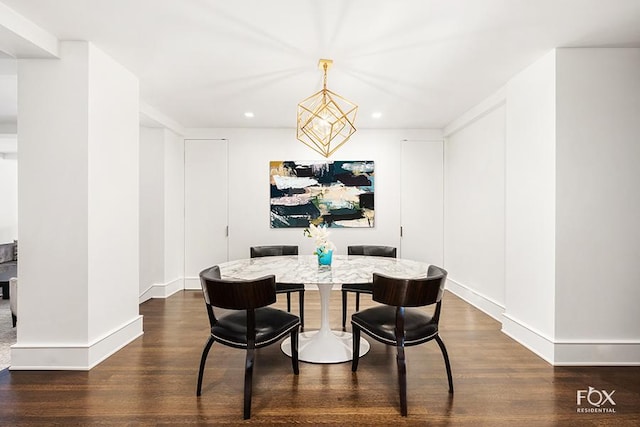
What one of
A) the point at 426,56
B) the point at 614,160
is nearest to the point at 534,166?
the point at 614,160

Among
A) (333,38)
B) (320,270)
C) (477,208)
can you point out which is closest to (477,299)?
(477,208)

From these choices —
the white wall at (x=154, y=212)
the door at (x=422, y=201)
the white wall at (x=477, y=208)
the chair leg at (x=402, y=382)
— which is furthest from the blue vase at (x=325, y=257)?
the white wall at (x=154, y=212)

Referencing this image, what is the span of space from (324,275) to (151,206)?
11.5 ft

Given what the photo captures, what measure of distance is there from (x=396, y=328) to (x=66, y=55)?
3.25 metres

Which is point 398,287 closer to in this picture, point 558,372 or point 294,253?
point 558,372

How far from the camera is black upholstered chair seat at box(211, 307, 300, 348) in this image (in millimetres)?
2096

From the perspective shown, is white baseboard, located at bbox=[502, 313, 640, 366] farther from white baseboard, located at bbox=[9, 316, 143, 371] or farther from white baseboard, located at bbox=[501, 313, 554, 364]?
white baseboard, located at bbox=[9, 316, 143, 371]

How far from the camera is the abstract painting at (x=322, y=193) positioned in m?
5.24

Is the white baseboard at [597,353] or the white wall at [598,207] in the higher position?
the white wall at [598,207]

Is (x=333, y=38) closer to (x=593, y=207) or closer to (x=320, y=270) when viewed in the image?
(x=320, y=270)

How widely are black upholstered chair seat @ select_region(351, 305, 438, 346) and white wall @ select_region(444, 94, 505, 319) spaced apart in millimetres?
1987

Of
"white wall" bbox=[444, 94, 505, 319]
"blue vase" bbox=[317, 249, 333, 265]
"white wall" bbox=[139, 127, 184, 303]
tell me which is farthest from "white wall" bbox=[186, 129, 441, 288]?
"blue vase" bbox=[317, 249, 333, 265]

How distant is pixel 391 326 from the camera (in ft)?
7.32

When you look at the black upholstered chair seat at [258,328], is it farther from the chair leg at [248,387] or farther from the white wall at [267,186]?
the white wall at [267,186]
